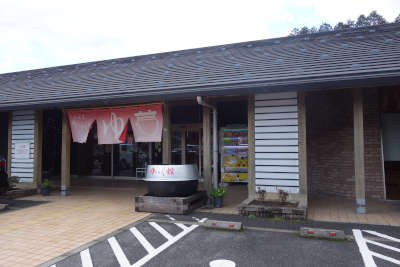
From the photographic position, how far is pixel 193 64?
979cm

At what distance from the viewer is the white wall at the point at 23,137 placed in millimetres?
9766

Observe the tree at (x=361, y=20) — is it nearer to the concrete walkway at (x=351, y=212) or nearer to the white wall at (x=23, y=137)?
the concrete walkway at (x=351, y=212)

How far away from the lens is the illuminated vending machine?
11.5 m

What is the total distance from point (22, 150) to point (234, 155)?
7.67 meters

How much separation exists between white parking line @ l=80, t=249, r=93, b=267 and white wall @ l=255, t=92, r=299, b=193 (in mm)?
4230

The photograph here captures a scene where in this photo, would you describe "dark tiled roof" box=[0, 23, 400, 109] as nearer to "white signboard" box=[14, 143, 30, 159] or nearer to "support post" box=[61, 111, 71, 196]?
"support post" box=[61, 111, 71, 196]

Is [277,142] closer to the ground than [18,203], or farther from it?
farther from it

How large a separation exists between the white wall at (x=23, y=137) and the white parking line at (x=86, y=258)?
6663mm

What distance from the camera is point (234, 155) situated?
11641mm

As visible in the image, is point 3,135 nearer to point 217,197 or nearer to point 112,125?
point 112,125

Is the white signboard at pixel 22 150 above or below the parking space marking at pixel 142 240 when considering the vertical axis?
above

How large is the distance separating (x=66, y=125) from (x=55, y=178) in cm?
626

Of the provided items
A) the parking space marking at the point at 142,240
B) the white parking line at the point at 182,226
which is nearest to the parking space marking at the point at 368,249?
the white parking line at the point at 182,226

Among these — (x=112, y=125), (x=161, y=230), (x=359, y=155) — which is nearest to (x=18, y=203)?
(x=112, y=125)
